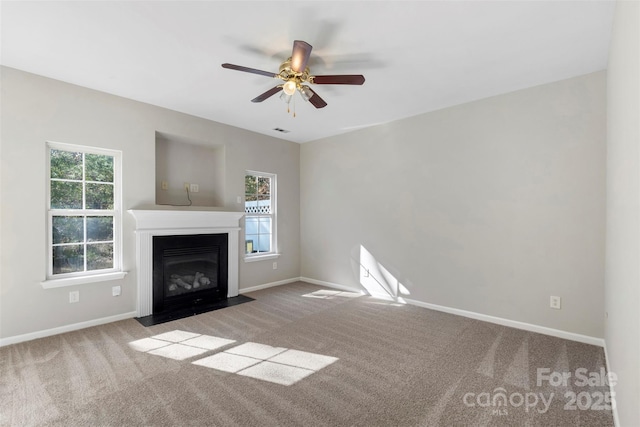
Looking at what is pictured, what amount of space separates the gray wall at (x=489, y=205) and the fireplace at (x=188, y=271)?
6.67 ft

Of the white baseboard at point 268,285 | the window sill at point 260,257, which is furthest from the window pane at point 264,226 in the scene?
the white baseboard at point 268,285

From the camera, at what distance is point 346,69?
9.50 feet

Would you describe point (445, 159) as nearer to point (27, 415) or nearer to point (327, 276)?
point (327, 276)

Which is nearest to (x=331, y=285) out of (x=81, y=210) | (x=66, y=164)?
(x=81, y=210)

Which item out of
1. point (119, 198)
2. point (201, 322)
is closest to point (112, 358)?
point (201, 322)

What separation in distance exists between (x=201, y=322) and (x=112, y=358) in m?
1.02

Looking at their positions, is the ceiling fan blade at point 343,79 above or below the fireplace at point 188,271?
above

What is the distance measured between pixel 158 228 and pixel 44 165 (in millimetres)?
1306

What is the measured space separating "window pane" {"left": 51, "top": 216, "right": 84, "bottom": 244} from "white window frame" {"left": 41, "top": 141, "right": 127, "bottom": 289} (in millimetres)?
45

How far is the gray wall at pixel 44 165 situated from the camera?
113 inches

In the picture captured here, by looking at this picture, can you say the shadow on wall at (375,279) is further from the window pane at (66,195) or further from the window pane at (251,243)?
the window pane at (66,195)

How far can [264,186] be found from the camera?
5.36m

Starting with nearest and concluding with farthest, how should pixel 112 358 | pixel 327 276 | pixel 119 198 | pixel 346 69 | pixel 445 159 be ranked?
pixel 112 358
pixel 346 69
pixel 119 198
pixel 445 159
pixel 327 276

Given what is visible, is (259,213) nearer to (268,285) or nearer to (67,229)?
(268,285)
